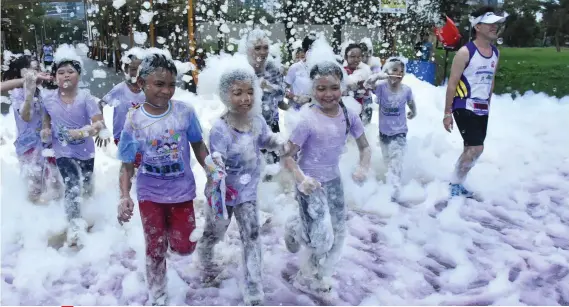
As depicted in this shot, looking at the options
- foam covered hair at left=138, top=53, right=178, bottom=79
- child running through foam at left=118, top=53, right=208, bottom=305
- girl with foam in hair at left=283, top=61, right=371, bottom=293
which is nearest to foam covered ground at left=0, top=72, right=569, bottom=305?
girl with foam in hair at left=283, top=61, right=371, bottom=293

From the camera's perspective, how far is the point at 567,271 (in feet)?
12.8

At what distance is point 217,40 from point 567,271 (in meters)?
10.8

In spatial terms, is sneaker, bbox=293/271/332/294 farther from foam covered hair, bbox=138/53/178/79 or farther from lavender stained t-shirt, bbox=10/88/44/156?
lavender stained t-shirt, bbox=10/88/44/156

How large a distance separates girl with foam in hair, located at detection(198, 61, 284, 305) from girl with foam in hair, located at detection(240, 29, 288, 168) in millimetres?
2097

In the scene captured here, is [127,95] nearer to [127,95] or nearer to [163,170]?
[127,95]

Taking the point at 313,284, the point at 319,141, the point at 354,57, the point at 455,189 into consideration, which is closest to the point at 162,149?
the point at 319,141

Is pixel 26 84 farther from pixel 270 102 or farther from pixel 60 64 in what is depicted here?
pixel 270 102

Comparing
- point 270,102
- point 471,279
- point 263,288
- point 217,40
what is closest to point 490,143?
point 270,102

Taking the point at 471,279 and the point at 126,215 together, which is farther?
the point at 471,279

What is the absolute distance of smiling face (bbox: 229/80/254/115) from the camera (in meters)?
3.18

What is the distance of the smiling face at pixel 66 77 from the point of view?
4.40 m

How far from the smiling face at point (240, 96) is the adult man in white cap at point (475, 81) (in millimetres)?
2828

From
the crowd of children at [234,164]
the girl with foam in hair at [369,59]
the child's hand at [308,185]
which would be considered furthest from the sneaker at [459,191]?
the child's hand at [308,185]

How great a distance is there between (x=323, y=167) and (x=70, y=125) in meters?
2.24
